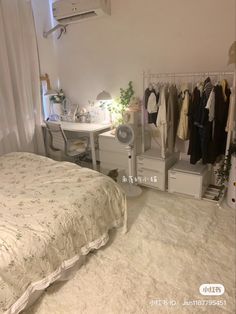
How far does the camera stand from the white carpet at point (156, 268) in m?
1.58

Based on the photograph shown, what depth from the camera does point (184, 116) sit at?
2.70 meters

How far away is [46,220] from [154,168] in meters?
1.77

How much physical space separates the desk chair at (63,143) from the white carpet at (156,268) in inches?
50.9

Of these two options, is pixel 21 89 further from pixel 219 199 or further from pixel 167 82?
pixel 219 199

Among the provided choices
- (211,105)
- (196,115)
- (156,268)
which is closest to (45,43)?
(196,115)

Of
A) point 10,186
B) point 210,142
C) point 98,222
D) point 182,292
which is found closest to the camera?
point 182,292

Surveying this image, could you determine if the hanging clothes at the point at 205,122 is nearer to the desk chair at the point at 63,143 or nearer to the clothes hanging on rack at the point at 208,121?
the clothes hanging on rack at the point at 208,121

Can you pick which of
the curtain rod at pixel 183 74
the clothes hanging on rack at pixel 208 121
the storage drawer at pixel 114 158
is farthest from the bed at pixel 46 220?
the curtain rod at pixel 183 74

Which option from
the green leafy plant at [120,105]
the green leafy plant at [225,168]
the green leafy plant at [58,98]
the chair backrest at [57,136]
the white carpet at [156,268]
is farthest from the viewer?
the green leafy plant at [58,98]

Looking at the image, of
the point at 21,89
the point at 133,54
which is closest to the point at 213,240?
the point at 133,54

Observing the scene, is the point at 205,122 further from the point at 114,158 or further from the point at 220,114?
the point at 114,158

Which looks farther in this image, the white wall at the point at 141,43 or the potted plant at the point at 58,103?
the potted plant at the point at 58,103

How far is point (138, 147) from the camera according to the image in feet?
10.8

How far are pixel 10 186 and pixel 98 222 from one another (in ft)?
2.78
